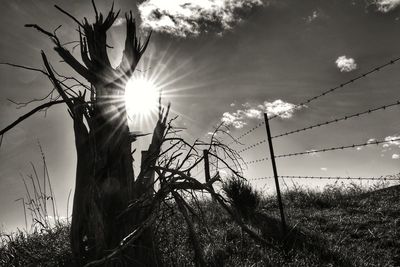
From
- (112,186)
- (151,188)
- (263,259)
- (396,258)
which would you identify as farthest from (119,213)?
(396,258)

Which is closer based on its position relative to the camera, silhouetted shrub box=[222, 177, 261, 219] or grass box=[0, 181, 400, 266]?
grass box=[0, 181, 400, 266]

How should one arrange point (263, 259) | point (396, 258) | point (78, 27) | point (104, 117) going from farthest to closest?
point (396, 258) < point (263, 259) < point (78, 27) < point (104, 117)

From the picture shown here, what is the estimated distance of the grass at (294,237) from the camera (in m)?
4.66

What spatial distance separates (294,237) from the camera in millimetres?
6043

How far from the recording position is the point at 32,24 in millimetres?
3854

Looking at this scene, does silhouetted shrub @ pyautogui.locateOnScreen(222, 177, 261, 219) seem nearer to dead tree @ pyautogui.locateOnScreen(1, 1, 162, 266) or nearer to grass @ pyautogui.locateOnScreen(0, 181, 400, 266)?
grass @ pyautogui.locateOnScreen(0, 181, 400, 266)

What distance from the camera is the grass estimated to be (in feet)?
15.3

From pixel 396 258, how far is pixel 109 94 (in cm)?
485

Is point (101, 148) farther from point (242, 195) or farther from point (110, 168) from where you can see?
point (242, 195)

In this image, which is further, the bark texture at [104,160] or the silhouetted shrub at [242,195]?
the silhouetted shrub at [242,195]

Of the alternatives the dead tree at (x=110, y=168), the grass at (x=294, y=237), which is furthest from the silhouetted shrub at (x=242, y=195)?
the dead tree at (x=110, y=168)

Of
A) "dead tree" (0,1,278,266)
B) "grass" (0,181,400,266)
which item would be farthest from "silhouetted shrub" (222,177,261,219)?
"dead tree" (0,1,278,266)

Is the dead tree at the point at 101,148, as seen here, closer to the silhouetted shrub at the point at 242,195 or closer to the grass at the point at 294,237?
Answer: the grass at the point at 294,237

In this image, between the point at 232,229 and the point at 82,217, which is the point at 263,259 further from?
the point at 82,217
